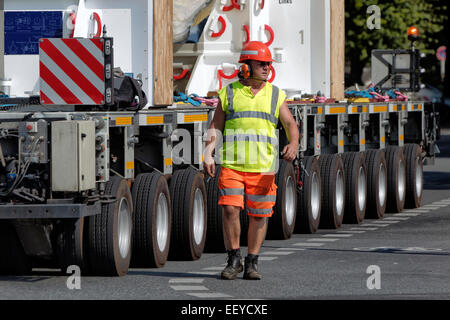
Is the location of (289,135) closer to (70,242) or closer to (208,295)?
(208,295)

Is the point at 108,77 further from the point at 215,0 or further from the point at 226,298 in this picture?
the point at 215,0

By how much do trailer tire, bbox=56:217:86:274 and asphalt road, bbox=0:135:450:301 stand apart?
194 millimetres

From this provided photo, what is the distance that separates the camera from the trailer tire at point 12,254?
12.3 metres

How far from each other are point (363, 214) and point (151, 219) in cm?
679

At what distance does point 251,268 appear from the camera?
1222cm

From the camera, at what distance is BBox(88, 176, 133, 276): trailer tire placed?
12.2m

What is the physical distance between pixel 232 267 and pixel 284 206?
13.6 ft

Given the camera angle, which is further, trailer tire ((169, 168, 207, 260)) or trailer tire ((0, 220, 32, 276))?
trailer tire ((169, 168, 207, 260))

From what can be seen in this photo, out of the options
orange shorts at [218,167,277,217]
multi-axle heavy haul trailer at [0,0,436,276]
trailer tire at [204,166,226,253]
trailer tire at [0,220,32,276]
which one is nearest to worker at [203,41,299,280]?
orange shorts at [218,167,277,217]

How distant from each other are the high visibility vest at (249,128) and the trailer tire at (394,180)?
8.48 meters

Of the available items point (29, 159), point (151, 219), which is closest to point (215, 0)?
point (151, 219)

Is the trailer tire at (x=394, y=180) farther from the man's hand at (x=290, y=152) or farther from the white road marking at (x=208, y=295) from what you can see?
the white road marking at (x=208, y=295)
